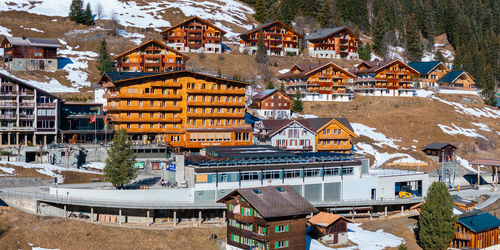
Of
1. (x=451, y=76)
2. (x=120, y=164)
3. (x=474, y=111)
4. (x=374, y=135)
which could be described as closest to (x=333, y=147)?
(x=374, y=135)

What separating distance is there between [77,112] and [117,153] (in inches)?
1120

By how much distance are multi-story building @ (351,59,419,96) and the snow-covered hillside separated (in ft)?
134

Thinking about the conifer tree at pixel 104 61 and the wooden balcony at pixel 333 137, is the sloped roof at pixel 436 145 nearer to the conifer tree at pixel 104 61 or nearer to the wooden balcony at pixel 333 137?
the wooden balcony at pixel 333 137

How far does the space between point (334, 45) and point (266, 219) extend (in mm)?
109853

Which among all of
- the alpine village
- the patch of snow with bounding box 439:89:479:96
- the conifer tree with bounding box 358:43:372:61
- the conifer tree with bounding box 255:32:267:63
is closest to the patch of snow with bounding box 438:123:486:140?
the alpine village

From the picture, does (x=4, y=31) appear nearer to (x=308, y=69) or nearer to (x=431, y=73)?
(x=308, y=69)

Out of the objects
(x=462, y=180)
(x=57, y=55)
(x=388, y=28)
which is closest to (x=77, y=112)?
Result: (x=57, y=55)

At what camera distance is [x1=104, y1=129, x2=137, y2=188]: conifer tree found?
2968 inches

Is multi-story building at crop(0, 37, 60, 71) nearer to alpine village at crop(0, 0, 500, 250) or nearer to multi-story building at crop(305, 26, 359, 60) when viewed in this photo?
alpine village at crop(0, 0, 500, 250)

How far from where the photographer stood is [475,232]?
72.6m

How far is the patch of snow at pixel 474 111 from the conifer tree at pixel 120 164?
281 feet

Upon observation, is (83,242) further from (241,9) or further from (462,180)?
Result: (241,9)

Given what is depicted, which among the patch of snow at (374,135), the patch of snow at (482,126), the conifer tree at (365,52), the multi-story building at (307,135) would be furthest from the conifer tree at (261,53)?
the patch of snow at (482,126)

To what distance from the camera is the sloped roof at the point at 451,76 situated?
506 feet
